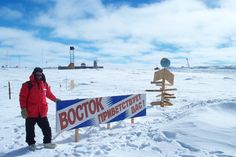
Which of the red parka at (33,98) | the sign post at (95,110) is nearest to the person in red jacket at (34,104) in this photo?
the red parka at (33,98)

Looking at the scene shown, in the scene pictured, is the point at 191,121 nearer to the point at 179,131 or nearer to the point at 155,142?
the point at 179,131

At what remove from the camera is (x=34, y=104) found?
7230 millimetres

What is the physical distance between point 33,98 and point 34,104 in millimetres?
128

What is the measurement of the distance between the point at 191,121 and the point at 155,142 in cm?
157

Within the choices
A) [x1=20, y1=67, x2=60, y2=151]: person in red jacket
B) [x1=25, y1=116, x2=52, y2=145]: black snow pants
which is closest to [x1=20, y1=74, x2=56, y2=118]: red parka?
[x1=20, y1=67, x2=60, y2=151]: person in red jacket

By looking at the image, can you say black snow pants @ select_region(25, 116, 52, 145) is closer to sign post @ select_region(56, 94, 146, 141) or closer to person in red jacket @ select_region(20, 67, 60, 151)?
person in red jacket @ select_region(20, 67, 60, 151)

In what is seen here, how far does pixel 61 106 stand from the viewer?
7.73 meters

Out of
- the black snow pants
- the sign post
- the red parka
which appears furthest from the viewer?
the sign post

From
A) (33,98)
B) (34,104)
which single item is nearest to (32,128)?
(34,104)

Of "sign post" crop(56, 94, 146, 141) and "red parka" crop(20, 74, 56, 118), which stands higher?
"red parka" crop(20, 74, 56, 118)

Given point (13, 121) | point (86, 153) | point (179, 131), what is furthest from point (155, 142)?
point (13, 121)

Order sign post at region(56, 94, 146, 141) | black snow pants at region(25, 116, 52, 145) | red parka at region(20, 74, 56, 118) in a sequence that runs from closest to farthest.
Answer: red parka at region(20, 74, 56, 118), black snow pants at region(25, 116, 52, 145), sign post at region(56, 94, 146, 141)

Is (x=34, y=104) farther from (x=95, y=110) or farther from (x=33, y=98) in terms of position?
(x=95, y=110)

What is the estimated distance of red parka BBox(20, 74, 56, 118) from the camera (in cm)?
715
